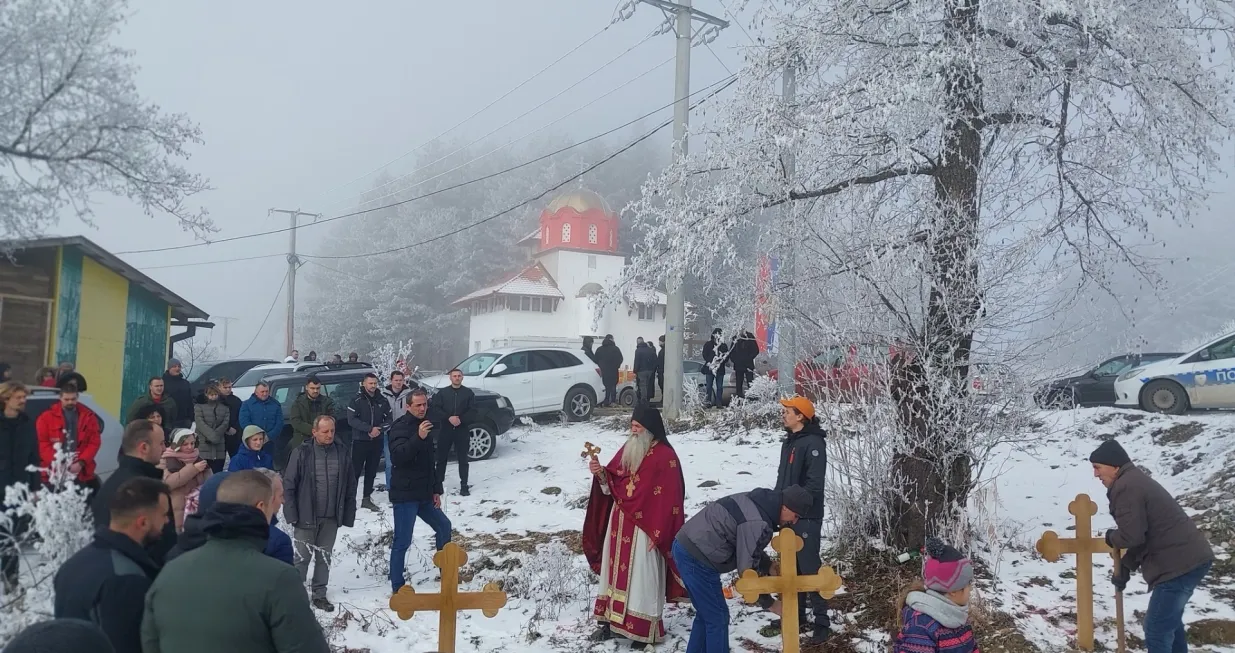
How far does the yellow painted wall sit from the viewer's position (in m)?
15.8

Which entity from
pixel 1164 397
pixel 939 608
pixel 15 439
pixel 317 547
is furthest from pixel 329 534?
pixel 1164 397

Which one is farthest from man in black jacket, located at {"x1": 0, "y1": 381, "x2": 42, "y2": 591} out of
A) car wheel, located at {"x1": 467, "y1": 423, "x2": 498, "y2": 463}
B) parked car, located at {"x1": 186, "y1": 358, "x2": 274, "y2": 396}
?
parked car, located at {"x1": 186, "y1": 358, "x2": 274, "y2": 396}

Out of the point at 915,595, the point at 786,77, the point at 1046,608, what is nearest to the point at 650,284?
the point at 786,77

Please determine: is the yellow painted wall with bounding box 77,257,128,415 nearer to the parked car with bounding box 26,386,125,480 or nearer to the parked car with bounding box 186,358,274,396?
the parked car with bounding box 186,358,274,396

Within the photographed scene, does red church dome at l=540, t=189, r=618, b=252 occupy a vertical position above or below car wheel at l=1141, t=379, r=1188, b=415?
above

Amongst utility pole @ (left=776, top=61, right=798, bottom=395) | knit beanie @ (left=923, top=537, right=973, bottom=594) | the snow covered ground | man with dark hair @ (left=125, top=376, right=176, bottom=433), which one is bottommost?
the snow covered ground

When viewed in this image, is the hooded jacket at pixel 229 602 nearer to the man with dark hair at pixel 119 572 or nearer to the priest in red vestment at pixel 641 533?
the man with dark hair at pixel 119 572

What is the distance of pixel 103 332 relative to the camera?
16.3m

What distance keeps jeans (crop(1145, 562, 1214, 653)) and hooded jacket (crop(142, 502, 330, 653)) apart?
4.59 meters

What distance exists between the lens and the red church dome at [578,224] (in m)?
48.5

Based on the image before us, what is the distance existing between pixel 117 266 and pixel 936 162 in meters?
15.6

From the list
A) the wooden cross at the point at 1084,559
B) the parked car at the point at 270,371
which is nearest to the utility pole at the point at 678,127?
the parked car at the point at 270,371

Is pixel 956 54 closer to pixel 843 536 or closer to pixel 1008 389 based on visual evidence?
pixel 1008 389

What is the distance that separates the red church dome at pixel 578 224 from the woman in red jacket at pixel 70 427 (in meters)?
40.8
